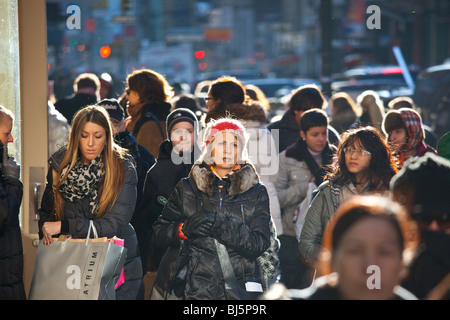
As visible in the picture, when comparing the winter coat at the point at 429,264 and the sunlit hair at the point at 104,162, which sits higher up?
the sunlit hair at the point at 104,162

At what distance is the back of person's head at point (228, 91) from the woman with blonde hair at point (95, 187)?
185cm

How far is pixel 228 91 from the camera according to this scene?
6895 mm

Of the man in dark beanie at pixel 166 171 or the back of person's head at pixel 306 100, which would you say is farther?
the back of person's head at pixel 306 100

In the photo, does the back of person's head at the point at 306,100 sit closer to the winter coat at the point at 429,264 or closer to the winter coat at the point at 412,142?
the winter coat at the point at 412,142

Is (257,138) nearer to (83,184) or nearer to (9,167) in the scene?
(83,184)

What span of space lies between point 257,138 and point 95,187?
2017 millimetres

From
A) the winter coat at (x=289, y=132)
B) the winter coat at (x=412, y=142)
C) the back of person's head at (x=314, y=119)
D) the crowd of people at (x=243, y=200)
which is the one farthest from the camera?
the winter coat at (x=289, y=132)

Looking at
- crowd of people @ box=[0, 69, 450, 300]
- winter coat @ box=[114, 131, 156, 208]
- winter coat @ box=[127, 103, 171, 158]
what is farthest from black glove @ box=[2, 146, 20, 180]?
winter coat @ box=[127, 103, 171, 158]

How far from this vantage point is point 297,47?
57656 mm

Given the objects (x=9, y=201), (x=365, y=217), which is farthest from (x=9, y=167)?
(x=365, y=217)

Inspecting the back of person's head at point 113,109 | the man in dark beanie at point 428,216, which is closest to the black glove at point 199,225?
the man in dark beanie at point 428,216

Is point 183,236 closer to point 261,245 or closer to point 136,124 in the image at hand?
point 261,245

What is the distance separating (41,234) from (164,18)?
5342 centimetres

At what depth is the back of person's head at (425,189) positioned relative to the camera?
3.61m
